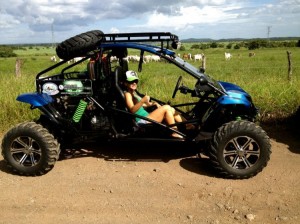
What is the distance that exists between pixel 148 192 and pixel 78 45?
233 cm

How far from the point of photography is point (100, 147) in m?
6.50

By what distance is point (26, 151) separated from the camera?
5.34m

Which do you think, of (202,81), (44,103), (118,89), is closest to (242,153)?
(202,81)

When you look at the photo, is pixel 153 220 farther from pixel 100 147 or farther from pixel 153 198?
pixel 100 147

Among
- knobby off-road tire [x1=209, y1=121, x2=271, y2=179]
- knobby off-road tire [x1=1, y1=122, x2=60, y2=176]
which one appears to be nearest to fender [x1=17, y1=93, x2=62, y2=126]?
knobby off-road tire [x1=1, y1=122, x2=60, y2=176]

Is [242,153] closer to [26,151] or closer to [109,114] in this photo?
[109,114]

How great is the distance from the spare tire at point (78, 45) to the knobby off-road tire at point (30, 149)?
3.79 feet

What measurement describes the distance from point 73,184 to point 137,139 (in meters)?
1.15

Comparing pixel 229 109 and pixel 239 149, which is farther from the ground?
pixel 229 109

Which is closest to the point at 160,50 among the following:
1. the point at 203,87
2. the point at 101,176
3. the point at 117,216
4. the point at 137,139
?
the point at 203,87

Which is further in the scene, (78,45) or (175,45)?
(175,45)

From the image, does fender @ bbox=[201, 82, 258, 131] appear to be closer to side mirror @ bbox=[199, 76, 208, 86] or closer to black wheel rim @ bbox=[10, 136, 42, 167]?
side mirror @ bbox=[199, 76, 208, 86]

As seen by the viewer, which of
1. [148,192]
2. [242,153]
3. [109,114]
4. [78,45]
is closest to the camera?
[148,192]

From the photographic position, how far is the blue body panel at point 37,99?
17.6ft
